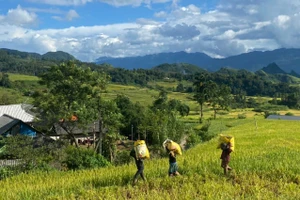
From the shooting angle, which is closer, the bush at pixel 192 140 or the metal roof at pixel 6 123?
the metal roof at pixel 6 123

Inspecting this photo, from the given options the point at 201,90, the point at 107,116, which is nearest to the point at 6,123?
the point at 107,116

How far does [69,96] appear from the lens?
3556cm

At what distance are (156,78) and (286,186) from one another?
622 feet

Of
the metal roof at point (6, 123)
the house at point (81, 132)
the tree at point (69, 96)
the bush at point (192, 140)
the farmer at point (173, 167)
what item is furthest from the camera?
the bush at point (192, 140)

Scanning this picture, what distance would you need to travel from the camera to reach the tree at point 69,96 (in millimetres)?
33844

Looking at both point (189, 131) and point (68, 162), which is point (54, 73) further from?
point (189, 131)

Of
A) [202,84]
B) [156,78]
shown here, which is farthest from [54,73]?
[156,78]

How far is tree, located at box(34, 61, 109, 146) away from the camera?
33844 millimetres

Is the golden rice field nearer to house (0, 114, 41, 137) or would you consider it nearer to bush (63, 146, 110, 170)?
bush (63, 146, 110, 170)

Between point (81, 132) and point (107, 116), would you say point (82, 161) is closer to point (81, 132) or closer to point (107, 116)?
point (107, 116)

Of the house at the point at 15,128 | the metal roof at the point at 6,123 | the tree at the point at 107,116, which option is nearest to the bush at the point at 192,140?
the tree at the point at 107,116

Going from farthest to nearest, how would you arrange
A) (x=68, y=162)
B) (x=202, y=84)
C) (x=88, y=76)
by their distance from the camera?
(x=202, y=84), (x=88, y=76), (x=68, y=162)

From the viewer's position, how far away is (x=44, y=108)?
110ft

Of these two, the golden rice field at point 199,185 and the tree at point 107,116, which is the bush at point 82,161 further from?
the tree at point 107,116
